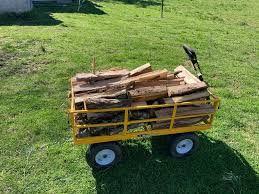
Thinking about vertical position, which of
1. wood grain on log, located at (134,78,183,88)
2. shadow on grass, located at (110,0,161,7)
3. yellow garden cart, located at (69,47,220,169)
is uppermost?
shadow on grass, located at (110,0,161,7)

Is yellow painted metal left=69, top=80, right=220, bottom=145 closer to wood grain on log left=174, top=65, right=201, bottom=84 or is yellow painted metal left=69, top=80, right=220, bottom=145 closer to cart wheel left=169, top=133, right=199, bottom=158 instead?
cart wheel left=169, top=133, right=199, bottom=158

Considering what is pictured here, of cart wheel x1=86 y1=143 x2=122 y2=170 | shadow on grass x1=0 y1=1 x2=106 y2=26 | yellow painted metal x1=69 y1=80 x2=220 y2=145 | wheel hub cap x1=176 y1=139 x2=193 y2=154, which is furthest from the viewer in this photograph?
shadow on grass x1=0 y1=1 x2=106 y2=26

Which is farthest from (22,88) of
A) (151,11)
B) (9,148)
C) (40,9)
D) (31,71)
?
(151,11)

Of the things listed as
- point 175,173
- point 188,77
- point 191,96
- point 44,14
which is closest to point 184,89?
point 191,96

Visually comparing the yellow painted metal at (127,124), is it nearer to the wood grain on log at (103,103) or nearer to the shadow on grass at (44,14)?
the wood grain on log at (103,103)

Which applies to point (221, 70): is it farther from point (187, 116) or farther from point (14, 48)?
point (14, 48)

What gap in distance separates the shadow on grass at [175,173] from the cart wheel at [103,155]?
0.19 meters

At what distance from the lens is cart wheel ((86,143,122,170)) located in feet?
21.5

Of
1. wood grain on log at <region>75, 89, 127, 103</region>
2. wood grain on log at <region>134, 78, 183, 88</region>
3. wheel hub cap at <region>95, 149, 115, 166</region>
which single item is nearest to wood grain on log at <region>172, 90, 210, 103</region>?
wood grain on log at <region>134, 78, 183, 88</region>

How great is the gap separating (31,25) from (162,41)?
658cm

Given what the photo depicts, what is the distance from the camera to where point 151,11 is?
76.3 ft

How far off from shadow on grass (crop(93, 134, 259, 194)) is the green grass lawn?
0.07 feet

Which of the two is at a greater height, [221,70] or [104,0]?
[104,0]

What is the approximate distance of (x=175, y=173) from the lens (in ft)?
22.7
